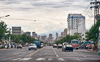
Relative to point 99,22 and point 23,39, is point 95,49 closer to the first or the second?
point 99,22

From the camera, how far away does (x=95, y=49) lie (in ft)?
168

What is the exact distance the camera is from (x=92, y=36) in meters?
55.8

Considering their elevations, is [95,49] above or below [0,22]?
below

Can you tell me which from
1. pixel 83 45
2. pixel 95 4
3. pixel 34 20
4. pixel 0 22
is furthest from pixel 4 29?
pixel 95 4

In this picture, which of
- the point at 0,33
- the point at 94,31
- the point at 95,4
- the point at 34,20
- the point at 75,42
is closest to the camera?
the point at 94,31

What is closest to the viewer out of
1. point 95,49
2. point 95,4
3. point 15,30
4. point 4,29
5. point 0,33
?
point 95,49

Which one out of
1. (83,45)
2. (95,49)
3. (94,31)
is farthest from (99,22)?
(83,45)

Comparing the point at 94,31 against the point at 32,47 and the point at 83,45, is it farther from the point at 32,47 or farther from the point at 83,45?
the point at 83,45

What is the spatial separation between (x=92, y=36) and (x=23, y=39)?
96.5m

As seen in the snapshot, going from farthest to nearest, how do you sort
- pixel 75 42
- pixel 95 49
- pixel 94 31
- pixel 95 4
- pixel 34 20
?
pixel 75 42
pixel 34 20
pixel 95 4
pixel 94 31
pixel 95 49

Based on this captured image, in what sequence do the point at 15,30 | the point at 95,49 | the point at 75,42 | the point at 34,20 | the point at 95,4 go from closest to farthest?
the point at 95,49 → the point at 95,4 → the point at 34,20 → the point at 75,42 → the point at 15,30

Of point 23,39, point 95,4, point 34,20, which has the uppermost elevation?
point 95,4

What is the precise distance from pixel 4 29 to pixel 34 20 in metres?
26.4

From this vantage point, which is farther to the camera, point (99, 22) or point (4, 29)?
point (4, 29)
